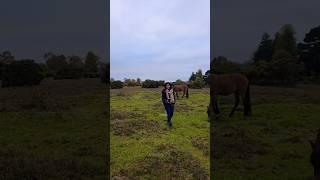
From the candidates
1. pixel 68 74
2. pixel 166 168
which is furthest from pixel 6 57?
pixel 166 168

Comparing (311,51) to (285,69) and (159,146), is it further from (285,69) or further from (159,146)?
(159,146)

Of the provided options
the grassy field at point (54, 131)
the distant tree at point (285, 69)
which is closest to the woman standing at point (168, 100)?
the grassy field at point (54, 131)

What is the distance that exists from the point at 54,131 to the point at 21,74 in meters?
16.5

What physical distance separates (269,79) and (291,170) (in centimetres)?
2311

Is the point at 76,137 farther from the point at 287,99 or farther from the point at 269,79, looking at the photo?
the point at 269,79

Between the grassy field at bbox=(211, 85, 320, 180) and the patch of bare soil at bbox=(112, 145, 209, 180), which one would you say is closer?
the patch of bare soil at bbox=(112, 145, 209, 180)

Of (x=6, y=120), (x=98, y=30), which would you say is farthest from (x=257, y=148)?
(x=98, y=30)

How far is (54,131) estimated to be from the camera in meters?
19.0

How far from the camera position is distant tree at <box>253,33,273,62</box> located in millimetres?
37406

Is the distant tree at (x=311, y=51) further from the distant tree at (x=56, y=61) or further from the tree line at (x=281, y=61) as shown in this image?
the distant tree at (x=56, y=61)

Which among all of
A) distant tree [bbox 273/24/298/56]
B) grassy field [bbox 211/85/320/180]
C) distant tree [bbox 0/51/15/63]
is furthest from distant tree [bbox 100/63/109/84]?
distant tree [bbox 273/24/298/56]

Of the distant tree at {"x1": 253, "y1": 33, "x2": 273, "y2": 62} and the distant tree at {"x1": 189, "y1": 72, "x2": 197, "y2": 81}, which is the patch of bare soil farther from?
the distant tree at {"x1": 189, "y1": 72, "x2": 197, "y2": 81}

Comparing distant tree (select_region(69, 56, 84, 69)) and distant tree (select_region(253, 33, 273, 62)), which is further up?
distant tree (select_region(253, 33, 273, 62))

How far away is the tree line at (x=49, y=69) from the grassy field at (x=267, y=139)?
9.85 meters
